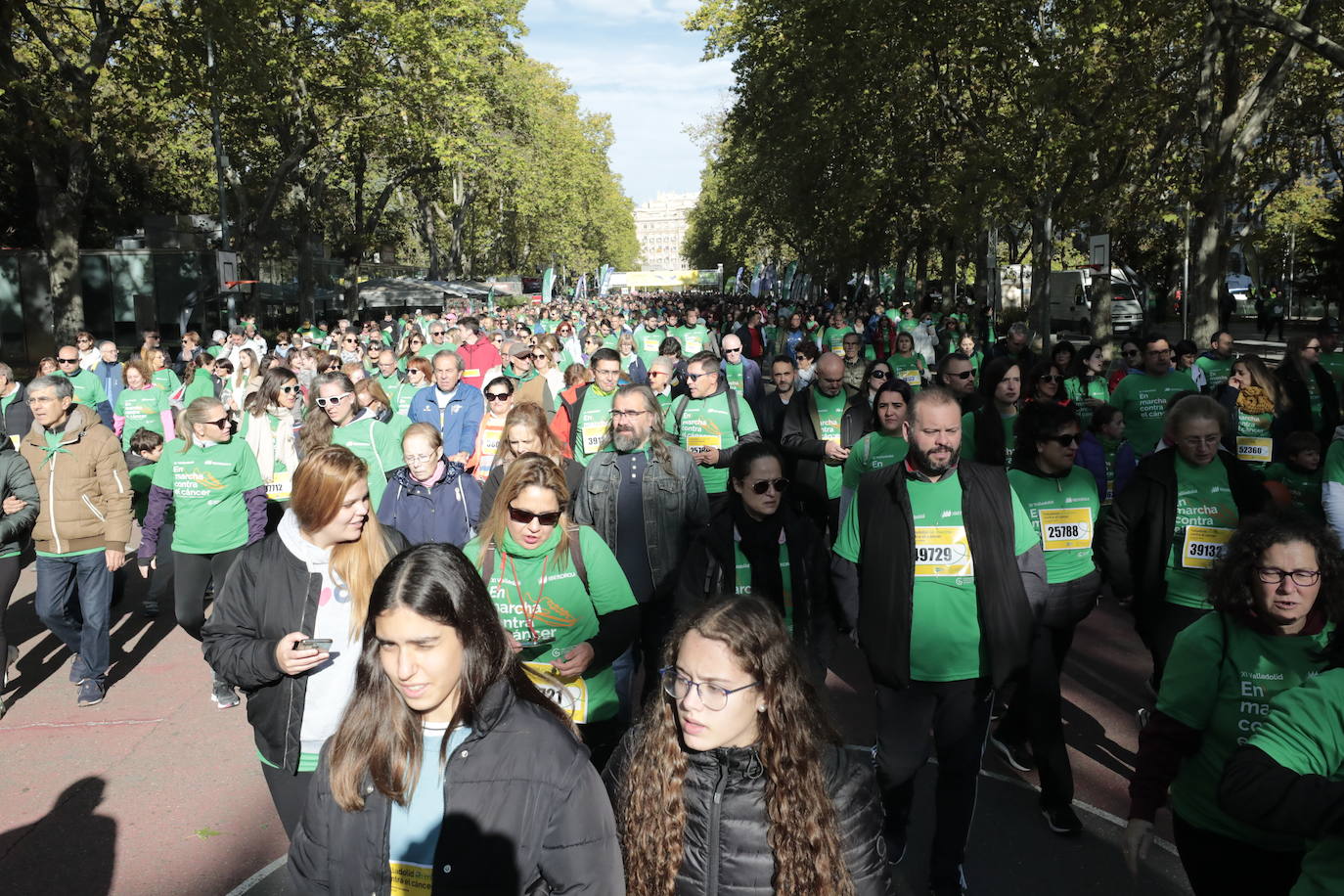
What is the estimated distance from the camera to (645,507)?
17.5 ft

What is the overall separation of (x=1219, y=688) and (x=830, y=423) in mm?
4583

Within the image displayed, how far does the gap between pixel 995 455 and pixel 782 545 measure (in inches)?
69.4

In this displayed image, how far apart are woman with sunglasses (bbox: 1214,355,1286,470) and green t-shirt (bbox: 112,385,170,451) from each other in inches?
384

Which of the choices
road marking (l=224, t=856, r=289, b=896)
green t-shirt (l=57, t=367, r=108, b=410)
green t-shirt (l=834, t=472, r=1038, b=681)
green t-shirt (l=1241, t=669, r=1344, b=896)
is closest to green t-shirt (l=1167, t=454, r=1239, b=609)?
green t-shirt (l=834, t=472, r=1038, b=681)

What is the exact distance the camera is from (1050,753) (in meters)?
4.48

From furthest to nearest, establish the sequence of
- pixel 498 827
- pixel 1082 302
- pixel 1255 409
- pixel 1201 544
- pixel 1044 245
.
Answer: pixel 1082 302, pixel 1044 245, pixel 1255 409, pixel 1201 544, pixel 498 827

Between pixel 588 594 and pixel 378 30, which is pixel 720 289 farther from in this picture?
pixel 588 594

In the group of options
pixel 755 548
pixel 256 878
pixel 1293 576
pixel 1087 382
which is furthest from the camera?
pixel 1087 382

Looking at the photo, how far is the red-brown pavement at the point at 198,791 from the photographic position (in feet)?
14.2

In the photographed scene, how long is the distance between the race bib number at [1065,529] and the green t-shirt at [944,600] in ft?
3.54

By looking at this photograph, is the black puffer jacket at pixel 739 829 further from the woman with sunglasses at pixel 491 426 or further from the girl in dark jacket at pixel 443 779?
the woman with sunglasses at pixel 491 426

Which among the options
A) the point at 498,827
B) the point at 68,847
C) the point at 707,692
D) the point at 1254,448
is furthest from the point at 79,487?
the point at 1254,448

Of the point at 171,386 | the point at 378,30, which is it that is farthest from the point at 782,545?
the point at 378,30

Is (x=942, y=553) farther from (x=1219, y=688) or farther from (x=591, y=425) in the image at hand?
(x=591, y=425)
